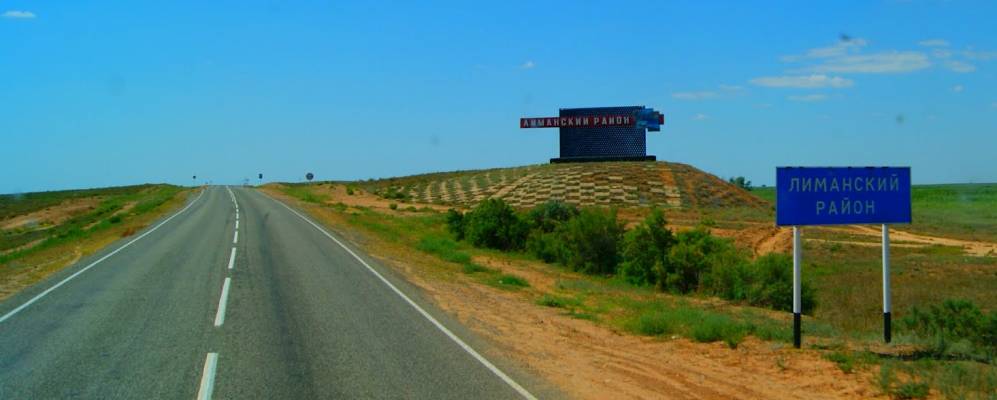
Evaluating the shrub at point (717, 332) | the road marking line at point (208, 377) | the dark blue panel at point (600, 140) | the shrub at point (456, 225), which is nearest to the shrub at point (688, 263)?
the shrub at point (717, 332)

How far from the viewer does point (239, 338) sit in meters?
11.3

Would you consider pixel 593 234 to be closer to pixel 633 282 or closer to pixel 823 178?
pixel 633 282

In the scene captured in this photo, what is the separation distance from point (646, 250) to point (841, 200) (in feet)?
38.6

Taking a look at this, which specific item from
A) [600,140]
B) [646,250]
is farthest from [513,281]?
[600,140]

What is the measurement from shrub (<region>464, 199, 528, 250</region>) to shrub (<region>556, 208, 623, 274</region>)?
5.78 metres

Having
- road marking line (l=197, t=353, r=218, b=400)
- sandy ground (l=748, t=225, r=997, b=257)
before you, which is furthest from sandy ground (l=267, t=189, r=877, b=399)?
sandy ground (l=748, t=225, r=997, b=257)

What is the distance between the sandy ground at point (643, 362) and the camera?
8734 mm

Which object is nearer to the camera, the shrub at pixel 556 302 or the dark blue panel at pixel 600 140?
the shrub at pixel 556 302

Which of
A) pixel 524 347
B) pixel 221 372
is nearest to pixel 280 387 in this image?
pixel 221 372

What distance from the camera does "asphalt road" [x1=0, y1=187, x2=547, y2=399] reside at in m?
8.66

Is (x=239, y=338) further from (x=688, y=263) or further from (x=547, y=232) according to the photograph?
(x=547, y=232)

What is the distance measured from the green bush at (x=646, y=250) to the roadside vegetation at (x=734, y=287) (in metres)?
0.04

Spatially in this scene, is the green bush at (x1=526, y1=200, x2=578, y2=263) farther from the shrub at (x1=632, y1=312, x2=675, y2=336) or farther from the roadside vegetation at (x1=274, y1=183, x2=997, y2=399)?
the shrub at (x1=632, y1=312, x2=675, y2=336)

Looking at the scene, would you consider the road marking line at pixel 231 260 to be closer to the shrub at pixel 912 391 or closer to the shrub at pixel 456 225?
the shrub at pixel 456 225
